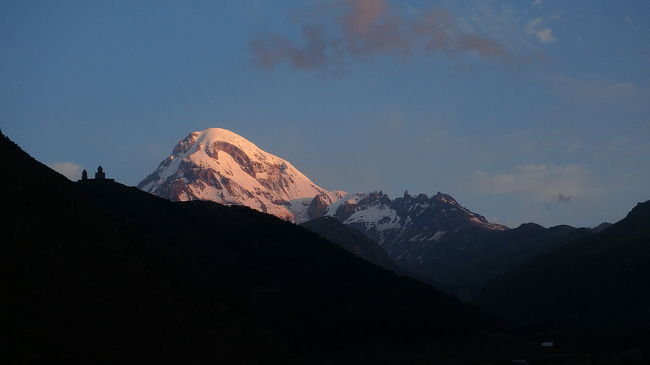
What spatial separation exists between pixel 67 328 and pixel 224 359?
34914 mm

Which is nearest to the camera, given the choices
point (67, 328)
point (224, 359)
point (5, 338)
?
point (5, 338)

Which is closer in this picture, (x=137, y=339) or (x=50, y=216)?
(x=137, y=339)

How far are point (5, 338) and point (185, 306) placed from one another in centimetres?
5378

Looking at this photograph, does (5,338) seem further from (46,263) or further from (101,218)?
(101,218)

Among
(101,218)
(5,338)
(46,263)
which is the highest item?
(101,218)

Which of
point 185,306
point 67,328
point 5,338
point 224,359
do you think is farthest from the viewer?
point 185,306

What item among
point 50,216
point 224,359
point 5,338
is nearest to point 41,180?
point 50,216

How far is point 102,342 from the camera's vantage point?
417 ft

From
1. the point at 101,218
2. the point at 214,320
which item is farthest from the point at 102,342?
the point at 101,218

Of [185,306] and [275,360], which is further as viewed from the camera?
[275,360]

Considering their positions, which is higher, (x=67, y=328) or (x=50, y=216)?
(x=50, y=216)

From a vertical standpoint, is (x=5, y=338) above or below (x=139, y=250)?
below

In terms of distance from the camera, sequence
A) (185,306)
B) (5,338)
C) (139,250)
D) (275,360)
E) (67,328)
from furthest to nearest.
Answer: (139,250) < (275,360) < (185,306) < (67,328) < (5,338)

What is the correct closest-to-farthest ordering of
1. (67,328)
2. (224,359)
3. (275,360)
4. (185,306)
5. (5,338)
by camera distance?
(5,338)
(67,328)
(224,359)
(185,306)
(275,360)
